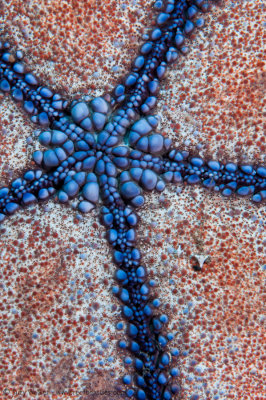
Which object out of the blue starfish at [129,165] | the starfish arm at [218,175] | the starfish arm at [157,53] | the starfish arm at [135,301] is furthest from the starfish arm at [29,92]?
the starfish arm at [218,175]

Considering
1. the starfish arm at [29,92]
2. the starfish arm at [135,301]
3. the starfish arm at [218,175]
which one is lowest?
the starfish arm at [135,301]

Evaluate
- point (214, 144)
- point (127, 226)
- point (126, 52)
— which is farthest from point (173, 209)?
point (126, 52)

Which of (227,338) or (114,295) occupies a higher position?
(114,295)

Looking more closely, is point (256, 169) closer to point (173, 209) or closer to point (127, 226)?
point (173, 209)

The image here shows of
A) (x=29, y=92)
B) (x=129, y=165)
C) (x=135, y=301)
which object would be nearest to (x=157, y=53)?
(x=129, y=165)

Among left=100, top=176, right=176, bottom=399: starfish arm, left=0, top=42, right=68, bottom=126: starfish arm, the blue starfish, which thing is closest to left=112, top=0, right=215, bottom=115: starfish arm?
the blue starfish

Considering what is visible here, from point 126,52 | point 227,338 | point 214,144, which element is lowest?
point 227,338

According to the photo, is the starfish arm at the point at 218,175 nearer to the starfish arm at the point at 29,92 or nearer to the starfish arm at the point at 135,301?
the starfish arm at the point at 135,301
